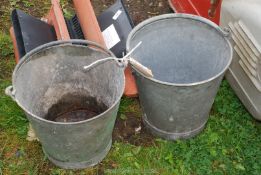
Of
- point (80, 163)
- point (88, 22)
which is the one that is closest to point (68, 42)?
point (88, 22)

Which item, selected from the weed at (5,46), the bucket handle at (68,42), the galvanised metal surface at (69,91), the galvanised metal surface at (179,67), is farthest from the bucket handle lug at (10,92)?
the weed at (5,46)

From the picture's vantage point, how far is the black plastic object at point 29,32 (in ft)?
9.91

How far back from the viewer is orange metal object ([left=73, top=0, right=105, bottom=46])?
3.04 metres

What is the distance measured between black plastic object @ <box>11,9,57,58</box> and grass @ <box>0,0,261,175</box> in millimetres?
543

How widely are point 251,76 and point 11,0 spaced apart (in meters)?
2.74

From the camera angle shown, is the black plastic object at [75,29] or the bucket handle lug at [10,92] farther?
the black plastic object at [75,29]

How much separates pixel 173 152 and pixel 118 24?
3.82ft

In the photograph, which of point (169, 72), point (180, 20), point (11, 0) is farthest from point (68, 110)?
point (11, 0)

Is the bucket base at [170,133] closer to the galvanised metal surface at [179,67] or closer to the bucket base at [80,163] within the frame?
the galvanised metal surface at [179,67]

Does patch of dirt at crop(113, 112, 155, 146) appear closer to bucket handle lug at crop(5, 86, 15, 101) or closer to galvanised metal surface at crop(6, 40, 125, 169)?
galvanised metal surface at crop(6, 40, 125, 169)

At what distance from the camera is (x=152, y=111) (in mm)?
2861

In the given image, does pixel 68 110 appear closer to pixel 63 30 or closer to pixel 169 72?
pixel 63 30

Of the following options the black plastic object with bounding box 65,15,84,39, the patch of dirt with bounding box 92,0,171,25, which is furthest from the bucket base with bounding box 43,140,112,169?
the patch of dirt with bounding box 92,0,171,25

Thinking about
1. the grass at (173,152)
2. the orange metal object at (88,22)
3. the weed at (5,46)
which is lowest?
the grass at (173,152)
